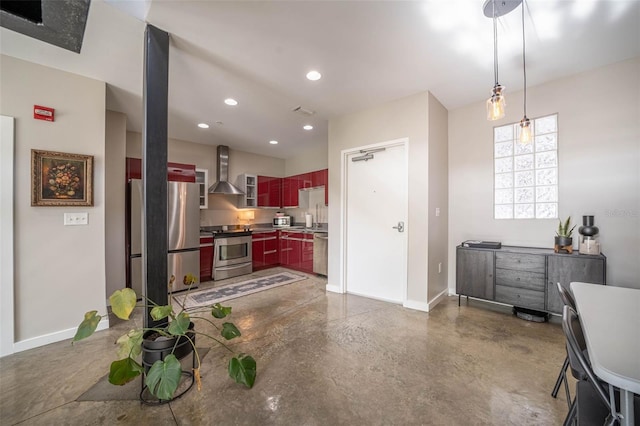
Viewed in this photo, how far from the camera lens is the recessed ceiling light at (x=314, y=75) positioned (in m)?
2.52

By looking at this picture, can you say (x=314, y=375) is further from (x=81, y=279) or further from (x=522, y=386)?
(x=81, y=279)

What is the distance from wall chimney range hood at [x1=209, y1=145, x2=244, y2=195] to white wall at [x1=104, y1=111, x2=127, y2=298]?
1.65 m

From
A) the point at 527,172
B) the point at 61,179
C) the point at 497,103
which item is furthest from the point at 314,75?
the point at 527,172

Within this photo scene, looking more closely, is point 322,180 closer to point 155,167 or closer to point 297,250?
point 297,250

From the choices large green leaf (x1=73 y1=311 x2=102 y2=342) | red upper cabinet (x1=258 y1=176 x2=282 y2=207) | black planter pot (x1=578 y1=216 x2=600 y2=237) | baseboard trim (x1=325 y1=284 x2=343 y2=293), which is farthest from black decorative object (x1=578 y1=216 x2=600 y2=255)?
red upper cabinet (x1=258 y1=176 x2=282 y2=207)

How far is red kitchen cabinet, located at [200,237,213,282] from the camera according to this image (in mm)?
4371

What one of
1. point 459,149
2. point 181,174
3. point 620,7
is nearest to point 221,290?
point 181,174

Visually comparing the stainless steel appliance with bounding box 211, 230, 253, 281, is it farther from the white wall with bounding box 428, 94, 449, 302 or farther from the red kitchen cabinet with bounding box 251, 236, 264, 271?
the white wall with bounding box 428, 94, 449, 302

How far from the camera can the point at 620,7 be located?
1.77 meters

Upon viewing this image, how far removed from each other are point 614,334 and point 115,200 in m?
4.99

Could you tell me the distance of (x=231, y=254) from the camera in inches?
183

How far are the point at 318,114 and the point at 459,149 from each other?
2139 mm

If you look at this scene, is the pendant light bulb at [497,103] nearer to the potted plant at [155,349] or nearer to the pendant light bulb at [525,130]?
the pendant light bulb at [525,130]

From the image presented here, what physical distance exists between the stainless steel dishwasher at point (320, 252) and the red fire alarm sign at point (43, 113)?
147 inches
